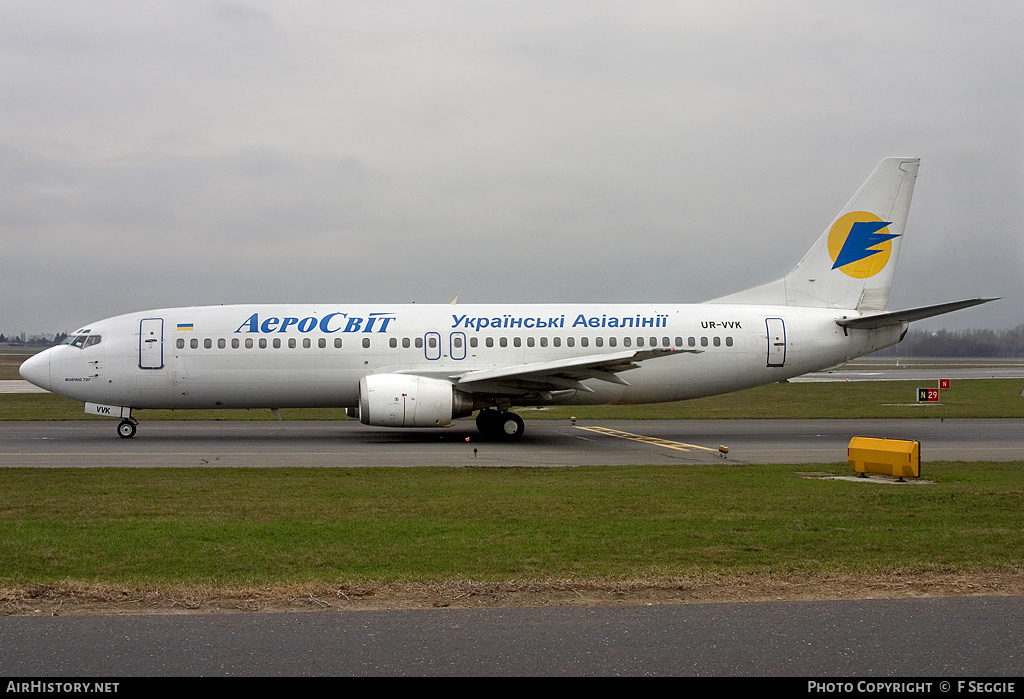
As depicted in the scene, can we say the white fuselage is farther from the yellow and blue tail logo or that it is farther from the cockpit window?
the yellow and blue tail logo

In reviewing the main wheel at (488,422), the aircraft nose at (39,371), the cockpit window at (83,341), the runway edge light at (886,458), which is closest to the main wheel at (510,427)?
the main wheel at (488,422)

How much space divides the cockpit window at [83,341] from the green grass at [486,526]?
9756 millimetres

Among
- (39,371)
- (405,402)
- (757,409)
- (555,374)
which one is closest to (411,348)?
(405,402)

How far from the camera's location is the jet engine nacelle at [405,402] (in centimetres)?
2350

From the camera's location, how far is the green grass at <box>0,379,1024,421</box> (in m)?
34.1

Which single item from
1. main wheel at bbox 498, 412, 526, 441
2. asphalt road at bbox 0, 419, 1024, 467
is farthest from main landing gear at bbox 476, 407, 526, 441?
asphalt road at bbox 0, 419, 1024, 467

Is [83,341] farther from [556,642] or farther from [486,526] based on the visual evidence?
[556,642]

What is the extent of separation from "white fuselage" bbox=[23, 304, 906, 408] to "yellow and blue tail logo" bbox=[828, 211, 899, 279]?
1.49m

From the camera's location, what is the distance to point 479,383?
2477 cm

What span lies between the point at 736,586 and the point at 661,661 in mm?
2264

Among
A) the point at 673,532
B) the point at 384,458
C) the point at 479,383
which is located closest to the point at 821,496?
the point at 673,532

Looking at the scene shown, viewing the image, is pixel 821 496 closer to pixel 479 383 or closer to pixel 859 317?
pixel 479 383

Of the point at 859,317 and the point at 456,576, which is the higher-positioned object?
the point at 859,317

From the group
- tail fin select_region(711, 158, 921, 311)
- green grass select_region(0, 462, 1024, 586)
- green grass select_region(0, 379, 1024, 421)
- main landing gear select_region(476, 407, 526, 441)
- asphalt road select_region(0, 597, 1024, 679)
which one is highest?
tail fin select_region(711, 158, 921, 311)
